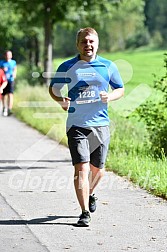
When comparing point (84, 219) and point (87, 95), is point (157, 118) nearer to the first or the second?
point (87, 95)

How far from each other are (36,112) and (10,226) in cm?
1367

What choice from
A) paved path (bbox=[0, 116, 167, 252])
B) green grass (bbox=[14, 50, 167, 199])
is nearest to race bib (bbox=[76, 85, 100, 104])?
paved path (bbox=[0, 116, 167, 252])

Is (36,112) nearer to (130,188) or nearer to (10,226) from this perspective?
(130,188)

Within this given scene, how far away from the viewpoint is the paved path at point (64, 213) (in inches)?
287

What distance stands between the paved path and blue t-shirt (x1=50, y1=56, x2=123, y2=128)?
1062mm

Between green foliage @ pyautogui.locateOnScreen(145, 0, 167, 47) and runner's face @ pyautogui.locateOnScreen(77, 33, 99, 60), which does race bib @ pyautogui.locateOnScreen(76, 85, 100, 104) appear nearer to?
runner's face @ pyautogui.locateOnScreen(77, 33, 99, 60)

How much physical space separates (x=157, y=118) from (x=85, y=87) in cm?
514

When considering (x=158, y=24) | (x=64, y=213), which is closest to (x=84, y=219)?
(x=64, y=213)

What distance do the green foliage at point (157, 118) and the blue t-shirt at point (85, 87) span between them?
4.66 m

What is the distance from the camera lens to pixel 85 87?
8.25 meters

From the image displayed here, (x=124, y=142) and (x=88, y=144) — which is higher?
(x=88, y=144)

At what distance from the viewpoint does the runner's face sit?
8.17 m

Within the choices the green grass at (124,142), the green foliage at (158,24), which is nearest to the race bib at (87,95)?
the green grass at (124,142)

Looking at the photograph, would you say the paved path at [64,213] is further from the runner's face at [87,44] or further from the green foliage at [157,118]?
the runner's face at [87,44]
